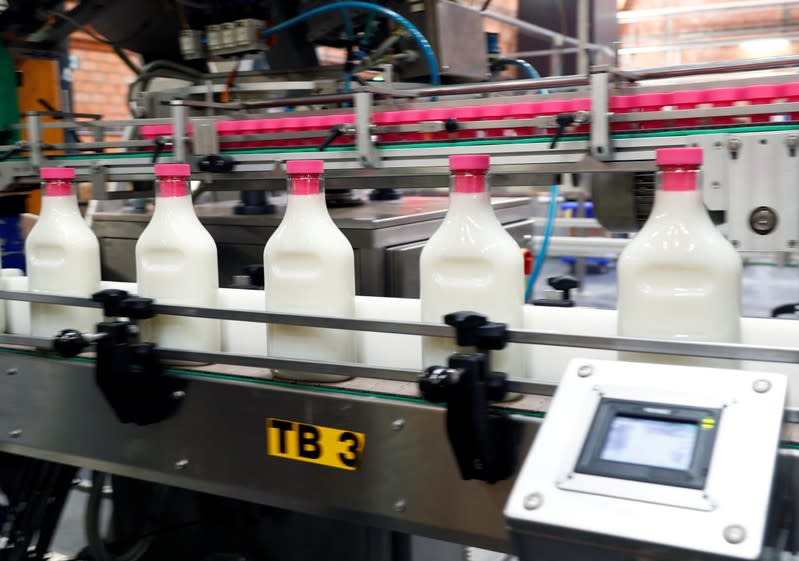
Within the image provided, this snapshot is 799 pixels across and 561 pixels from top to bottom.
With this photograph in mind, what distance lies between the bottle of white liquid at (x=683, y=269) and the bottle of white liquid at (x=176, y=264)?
1.70 ft

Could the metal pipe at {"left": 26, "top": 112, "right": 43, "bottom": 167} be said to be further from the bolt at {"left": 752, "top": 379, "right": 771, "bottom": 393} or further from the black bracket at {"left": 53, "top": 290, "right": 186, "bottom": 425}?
the bolt at {"left": 752, "top": 379, "right": 771, "bottom": 393}

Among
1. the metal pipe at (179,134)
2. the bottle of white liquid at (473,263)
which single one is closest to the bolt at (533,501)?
the bottle of white liquid at (473,263)

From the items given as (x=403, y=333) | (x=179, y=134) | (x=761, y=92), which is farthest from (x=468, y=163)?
(x=179, y=134)

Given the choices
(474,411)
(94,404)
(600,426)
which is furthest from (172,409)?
(600,426)

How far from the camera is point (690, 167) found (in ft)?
2.44

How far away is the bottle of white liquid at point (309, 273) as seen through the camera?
0.91 m

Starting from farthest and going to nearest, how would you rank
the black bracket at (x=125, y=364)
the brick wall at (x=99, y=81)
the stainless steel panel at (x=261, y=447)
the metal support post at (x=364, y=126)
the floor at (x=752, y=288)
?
the brick wall at (x=99, y=81)
the floor at (x=752, y=288)
the metal support post at (x=364, y=126)
the black bracket at (x=125, y=364)
the stainless steel panel at (x=261, y=447)

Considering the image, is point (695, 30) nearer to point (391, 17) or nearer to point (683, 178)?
point (391, 17)

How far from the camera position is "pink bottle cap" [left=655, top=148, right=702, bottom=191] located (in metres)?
0.74

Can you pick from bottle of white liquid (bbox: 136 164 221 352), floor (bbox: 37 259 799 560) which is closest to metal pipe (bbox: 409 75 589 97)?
bottle of white liquid (bbox: 136 164 221 352)

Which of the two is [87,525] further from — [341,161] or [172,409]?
[341,161]

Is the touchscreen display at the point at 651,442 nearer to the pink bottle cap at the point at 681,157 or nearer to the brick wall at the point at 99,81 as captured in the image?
the pink bottle cap at the point at 681,157

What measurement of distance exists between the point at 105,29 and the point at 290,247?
1.48 m

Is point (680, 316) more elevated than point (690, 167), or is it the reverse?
point (690, 167)
